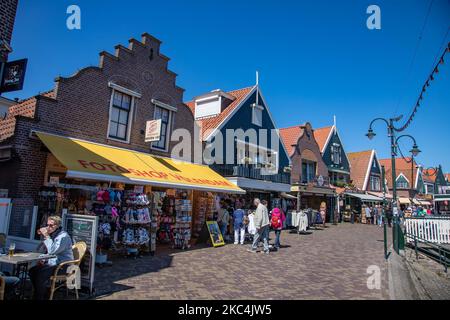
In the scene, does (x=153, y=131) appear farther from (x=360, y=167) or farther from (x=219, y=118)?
(x=360, y=167)

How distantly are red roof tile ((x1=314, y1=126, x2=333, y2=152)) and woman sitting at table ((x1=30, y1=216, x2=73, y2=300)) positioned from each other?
27.4 m

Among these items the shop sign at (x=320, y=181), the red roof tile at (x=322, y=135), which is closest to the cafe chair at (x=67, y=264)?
the shop sign at (x=320, y=181)

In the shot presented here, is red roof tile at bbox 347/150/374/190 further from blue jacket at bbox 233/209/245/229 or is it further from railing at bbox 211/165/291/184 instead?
blue jacket at bbox 233/209/245/229

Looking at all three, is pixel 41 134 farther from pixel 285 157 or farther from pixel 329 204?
pixel 329 204

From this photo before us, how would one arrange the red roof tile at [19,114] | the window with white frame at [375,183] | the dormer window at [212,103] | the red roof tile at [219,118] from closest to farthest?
the red roof tile at [19,114], the red roof tile at [219,118], the dormer window at [212,103], the window with white frame at [375,183]

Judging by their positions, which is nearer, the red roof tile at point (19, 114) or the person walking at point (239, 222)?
the red roof tile at point (19, 114)

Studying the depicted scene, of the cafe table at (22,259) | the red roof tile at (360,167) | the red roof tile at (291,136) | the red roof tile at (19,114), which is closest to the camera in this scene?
the cafe table at (22,259)

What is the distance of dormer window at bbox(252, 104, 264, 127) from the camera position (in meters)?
20.5

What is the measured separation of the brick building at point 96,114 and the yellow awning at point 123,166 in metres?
0.47

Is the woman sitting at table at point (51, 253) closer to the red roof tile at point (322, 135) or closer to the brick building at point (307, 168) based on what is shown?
the brick building at point (307, 168)

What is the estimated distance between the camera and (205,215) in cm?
1484

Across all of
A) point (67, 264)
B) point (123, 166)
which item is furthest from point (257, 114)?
point (67, 264)

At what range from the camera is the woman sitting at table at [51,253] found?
5121 millimetres

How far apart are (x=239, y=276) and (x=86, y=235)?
371cm
